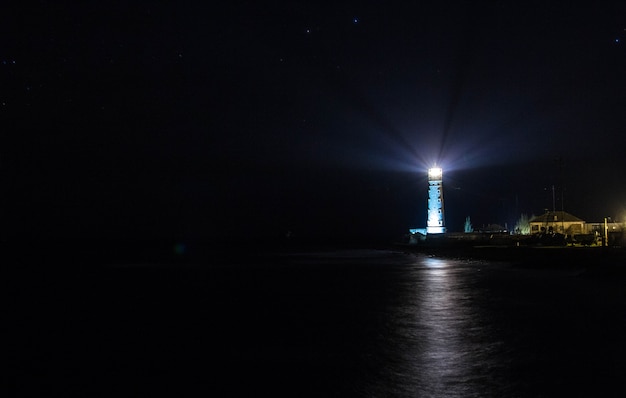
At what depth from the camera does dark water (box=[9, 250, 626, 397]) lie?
11.7 m

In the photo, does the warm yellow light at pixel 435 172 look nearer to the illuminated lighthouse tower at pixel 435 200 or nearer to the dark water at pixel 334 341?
the illuminated lighthouse tower at pixel 435 200

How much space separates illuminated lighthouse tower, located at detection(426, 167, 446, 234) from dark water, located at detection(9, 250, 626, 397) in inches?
1751

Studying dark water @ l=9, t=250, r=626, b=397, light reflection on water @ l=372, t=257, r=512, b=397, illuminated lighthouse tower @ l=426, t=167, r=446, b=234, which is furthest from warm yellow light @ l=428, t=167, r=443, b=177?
light reflection on water @ l=372, t=257, r=512, b=397

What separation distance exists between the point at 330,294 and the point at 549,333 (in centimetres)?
1302

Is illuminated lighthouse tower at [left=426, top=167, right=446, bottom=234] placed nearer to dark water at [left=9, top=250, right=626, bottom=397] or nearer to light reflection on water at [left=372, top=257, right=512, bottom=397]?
dark water at [left=9, top=250, right=626, bottom=397]

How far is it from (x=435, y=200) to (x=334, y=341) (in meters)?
61.2

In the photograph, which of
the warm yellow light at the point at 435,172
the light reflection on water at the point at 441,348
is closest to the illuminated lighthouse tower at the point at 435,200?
the warm yellow light at the point at 435,172

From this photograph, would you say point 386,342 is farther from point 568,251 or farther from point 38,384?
point 568,251

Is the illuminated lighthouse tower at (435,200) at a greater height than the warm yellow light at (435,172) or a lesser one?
lesser

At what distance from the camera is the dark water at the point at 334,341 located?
11.7 metres

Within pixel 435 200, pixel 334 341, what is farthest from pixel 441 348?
pixel 435 200

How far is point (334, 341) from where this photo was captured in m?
16.2

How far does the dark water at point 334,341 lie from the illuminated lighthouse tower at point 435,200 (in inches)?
1751

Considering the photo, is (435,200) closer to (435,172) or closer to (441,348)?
(435,172)
